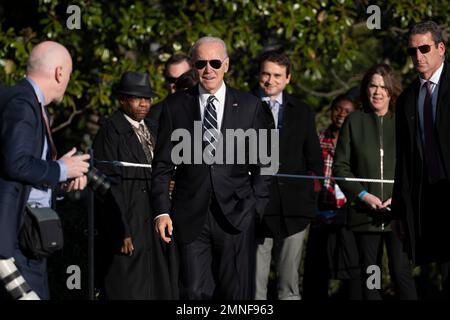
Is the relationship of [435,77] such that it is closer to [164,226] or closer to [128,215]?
[164,226]

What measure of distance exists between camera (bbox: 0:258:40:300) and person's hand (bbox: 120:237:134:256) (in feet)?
10.0

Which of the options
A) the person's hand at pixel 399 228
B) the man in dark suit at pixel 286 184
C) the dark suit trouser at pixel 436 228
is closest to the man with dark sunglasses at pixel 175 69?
the man in dark suit at pixel 286 184

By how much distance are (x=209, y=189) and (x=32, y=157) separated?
65.3 inches

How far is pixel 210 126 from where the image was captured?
7938 mm

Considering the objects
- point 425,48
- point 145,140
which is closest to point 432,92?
point 425,48

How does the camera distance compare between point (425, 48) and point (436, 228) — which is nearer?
point (436, 228)

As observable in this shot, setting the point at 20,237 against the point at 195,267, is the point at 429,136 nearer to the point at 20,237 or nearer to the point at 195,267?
the point at 195,267

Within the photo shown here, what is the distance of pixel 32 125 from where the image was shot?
21.3ft

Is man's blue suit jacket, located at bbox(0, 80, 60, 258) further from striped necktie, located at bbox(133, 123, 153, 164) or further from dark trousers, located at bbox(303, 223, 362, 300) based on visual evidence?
dark trousers, located at bbox(303, 223, 362, 300)

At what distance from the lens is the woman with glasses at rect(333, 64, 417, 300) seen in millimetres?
9625

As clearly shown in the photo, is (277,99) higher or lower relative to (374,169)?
higher

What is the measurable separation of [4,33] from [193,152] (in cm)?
518

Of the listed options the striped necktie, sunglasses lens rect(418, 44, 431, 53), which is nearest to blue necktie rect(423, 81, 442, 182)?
sunglasses lens rect(418, 44, 431, 53)

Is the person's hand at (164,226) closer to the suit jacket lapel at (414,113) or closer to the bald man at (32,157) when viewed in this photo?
the bald man at (32,157)
